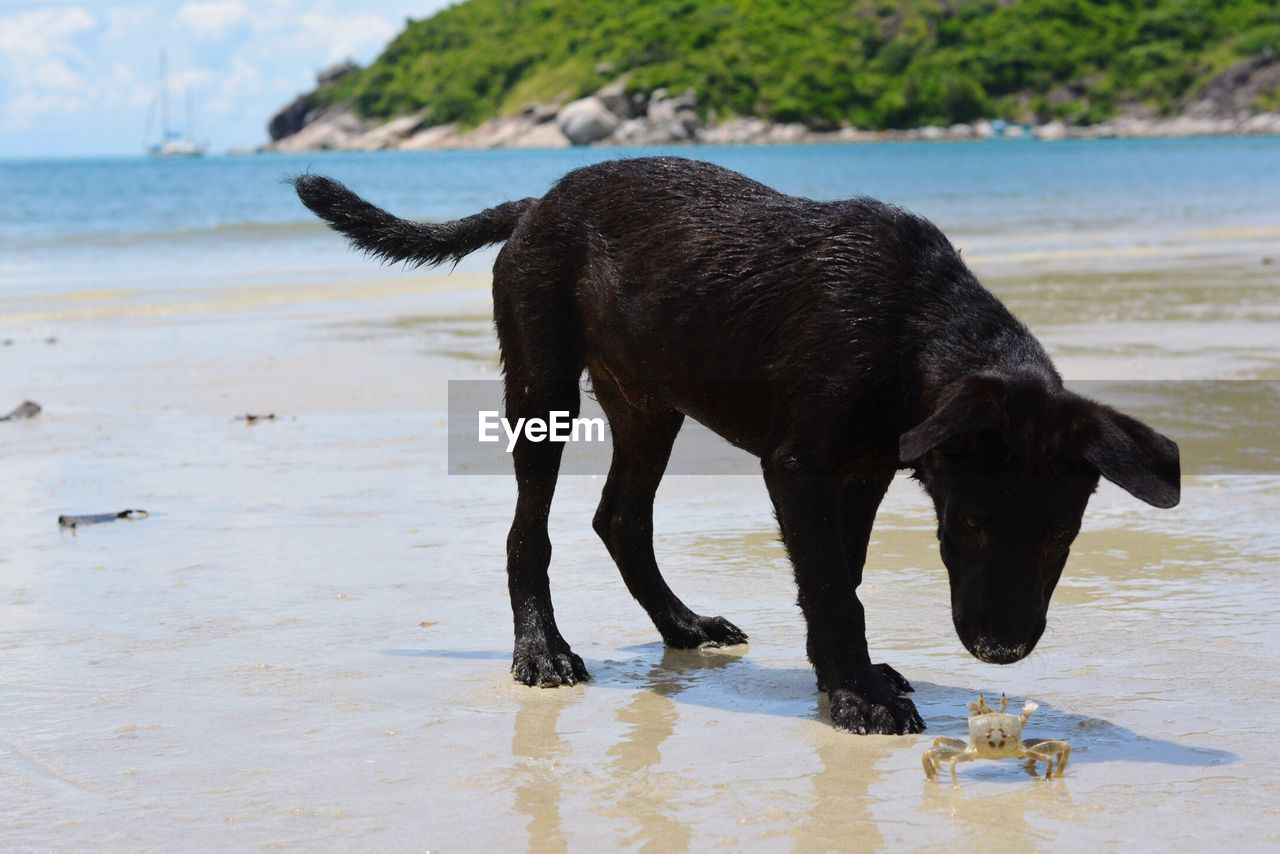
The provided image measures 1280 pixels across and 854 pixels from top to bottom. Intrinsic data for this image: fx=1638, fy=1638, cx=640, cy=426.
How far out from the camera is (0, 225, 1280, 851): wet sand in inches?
150

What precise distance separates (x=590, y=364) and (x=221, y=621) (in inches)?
61.5

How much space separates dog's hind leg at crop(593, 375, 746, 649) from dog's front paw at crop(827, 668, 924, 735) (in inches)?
38.1

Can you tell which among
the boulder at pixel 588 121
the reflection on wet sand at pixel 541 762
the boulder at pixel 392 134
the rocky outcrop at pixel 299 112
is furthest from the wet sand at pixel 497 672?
the rocky outcrop at pixel 299 112

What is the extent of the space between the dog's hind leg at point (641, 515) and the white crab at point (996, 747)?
1458 millimetres

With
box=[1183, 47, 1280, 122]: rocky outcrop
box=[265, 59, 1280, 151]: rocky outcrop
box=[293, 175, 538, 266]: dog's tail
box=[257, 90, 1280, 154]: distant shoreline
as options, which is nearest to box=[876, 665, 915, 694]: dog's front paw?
box=[293, 175, 538, 266]: dog's tail

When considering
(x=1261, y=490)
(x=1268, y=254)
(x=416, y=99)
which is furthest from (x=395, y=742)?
(x=416, y=99)

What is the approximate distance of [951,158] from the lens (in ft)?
277

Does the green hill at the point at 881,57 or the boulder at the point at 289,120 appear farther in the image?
the boulder at the point at 289,120

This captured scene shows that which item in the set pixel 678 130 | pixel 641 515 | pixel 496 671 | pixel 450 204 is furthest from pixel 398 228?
pixel 678 130

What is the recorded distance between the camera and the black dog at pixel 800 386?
3.97 m

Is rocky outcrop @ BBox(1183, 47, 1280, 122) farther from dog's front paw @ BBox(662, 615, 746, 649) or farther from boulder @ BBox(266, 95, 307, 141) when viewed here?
dog's front paw @ BBox(662, 615, 746, 649)

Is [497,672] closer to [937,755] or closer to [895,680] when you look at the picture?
[895,680]

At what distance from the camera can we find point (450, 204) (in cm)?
4719

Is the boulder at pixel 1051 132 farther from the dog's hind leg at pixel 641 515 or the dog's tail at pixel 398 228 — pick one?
the dog's hind leg at pixel 641 515
